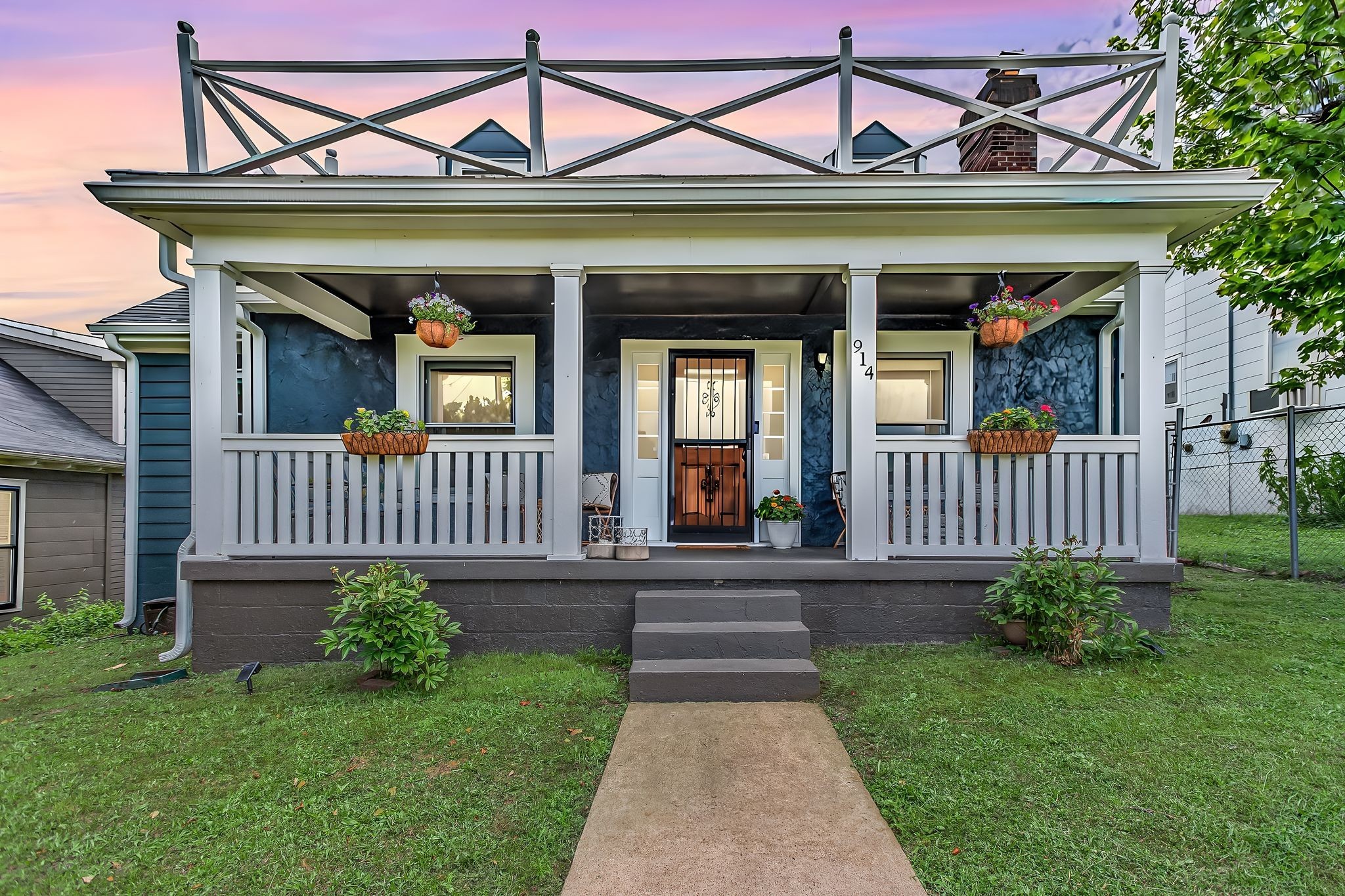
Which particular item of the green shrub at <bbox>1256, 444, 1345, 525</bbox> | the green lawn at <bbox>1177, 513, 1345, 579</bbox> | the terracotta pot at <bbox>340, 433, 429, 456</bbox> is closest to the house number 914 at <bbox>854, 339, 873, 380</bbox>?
the terracotta pot at <bbox>340, 433, 429, 456</bbox>

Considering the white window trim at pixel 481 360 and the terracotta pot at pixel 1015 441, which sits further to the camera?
the white window trim at pixel 481 360

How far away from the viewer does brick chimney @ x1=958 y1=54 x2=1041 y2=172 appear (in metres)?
5.41

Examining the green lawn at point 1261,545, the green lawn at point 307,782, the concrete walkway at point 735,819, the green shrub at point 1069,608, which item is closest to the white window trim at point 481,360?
the green lawn at point 307,782

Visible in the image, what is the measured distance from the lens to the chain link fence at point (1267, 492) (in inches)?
252

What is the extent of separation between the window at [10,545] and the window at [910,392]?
9.91 meters

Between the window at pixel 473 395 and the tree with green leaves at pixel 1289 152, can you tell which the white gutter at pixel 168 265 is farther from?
the tree with green leaves at pixel 1289 152

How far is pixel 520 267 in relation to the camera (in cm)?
423

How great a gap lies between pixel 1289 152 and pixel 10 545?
1322 centimetres

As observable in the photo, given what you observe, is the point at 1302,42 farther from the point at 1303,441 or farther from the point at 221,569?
the point at 221,569

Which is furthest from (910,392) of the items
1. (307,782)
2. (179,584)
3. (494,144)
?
(179,584)

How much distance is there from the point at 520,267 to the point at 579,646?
2.62 metres

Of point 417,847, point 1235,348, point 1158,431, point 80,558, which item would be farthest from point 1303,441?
point 80,558

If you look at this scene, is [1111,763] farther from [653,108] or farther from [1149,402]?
[653,108]

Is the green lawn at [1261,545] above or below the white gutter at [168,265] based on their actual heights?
below
